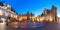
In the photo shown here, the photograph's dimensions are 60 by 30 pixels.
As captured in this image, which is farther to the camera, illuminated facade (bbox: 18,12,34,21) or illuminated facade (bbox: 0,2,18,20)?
illuminated facade (bbox: 0,2,18,20)

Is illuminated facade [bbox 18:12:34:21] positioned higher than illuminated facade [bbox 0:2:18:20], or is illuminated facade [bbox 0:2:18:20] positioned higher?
illuminated facade [bbox 0:2:18:20]

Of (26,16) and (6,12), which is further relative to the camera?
(6,12)

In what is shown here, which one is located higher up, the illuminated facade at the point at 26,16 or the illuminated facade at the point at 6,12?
the illuminated facade at the point at 6,12

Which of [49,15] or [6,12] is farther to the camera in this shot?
[6,12]

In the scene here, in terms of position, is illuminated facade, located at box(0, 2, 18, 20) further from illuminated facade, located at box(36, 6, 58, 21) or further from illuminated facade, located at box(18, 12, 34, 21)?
illuminated facade, located at box(36, 6, 58, 21)

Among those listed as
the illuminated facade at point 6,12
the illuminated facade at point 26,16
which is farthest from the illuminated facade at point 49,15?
the illuminated facade at point 6,12

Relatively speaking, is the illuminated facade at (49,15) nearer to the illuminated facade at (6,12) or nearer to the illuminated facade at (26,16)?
the illuminated facade at (26,16)

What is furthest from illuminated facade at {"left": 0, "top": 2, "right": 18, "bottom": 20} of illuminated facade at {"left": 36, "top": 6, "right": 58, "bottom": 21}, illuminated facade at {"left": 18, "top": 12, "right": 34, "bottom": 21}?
illuminated facade at {"left": 36, "top": 6, "right": 58, "bottom": 21}

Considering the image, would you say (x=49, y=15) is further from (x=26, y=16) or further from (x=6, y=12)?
(x=6, y=12)

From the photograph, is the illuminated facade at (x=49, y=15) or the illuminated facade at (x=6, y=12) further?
the illuminated facade at (x=6, y=12)

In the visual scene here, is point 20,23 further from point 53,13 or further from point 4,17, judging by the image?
point 53,13

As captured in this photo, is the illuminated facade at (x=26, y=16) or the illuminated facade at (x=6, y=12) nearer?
the illuminated facade at (x=26, y=16)

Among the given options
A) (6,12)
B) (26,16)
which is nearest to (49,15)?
(26,16)

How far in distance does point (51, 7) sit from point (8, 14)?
957 millimetres
